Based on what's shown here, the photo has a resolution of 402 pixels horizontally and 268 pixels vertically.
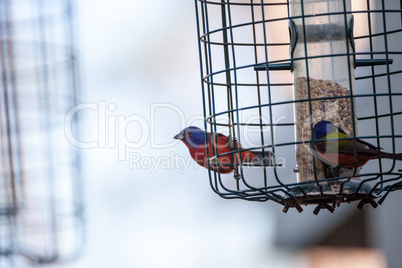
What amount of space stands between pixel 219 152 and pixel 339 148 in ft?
3.88

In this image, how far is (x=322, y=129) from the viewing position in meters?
4.89

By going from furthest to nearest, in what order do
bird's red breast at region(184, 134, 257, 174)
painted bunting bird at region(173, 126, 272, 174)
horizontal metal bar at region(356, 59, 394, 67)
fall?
1. bird's red breast at region(184, 134, 257, 174)
2. painted bunting bird at region(173, 126, 272, 174)
3. horizontal metal bar at region(356, 59, 394, 67)

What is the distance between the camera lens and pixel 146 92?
9328 mm

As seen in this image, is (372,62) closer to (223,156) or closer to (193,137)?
(223,156)

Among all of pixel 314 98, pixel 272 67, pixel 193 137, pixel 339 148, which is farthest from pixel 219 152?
pixel 339 148

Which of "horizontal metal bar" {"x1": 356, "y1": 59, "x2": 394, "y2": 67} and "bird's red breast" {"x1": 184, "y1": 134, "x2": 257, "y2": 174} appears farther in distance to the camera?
"bird's red breast" {"x1": 184, "y1": 134, "x2": 257, "y2": 174}

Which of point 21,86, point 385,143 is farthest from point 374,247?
point 21,86

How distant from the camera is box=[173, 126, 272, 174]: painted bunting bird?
518 cm

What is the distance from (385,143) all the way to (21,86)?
3102mm

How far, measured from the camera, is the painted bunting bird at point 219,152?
17.0 feet

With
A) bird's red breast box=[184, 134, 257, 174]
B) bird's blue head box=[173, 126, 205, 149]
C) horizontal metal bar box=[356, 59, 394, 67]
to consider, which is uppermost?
horizontal metal bar box=[356, 59, 394, 67]

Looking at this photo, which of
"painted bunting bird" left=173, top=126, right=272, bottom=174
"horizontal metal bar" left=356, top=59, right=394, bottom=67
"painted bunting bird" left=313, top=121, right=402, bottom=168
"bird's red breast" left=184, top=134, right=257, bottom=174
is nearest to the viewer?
"painted bunting bird" left=313, top=121, right=402, bottom=168

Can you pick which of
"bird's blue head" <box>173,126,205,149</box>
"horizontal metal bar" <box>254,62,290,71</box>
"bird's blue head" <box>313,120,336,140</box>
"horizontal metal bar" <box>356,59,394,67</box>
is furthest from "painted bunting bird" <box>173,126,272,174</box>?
"horizontal metal bar" <box>356,59,394,67</box>

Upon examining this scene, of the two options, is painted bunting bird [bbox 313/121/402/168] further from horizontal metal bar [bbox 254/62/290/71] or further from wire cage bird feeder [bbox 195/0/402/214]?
horizontal metal bar [bbox 254/62/290/71]
